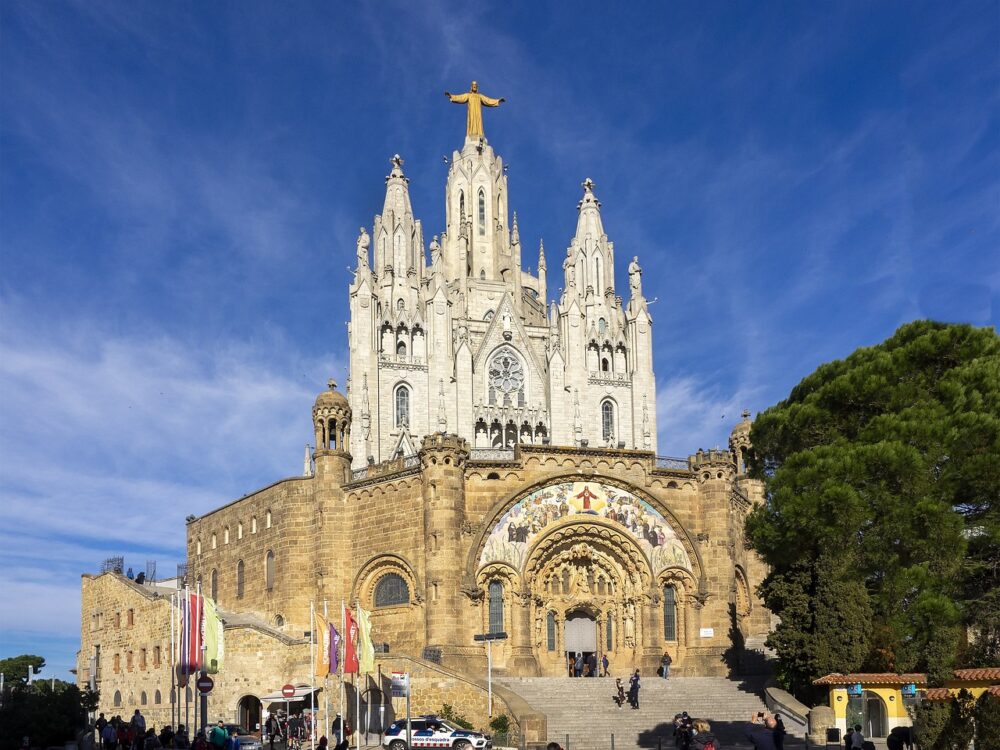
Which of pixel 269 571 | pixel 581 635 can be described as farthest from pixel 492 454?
pixel 269 571

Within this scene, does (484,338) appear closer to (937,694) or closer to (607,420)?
(607,420)

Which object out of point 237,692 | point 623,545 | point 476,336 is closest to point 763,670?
point 623,545

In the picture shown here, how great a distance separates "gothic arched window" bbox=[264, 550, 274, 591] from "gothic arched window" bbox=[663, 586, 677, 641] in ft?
48.9

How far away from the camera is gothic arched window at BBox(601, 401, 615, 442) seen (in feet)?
269

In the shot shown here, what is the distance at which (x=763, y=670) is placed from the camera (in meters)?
43.1

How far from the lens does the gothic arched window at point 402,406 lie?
76875mm

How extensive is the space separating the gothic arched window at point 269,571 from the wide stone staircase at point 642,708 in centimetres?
1112

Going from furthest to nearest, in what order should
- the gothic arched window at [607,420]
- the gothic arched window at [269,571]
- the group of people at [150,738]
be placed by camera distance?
1. the gothic arched window at [607,420]
2. the gothic arched window at [269,571]
3. the group of people at [150,738]

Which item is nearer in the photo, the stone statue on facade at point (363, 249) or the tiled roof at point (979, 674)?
the tiled roof at point (979, 674)

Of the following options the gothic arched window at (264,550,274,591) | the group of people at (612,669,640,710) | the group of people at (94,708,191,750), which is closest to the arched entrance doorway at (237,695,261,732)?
the gothic arched window at (264,550,274,591)

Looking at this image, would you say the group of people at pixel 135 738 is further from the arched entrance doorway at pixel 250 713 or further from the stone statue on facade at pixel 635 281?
the stone statue on facade at pixel 635 281

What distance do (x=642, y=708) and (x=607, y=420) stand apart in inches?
1845

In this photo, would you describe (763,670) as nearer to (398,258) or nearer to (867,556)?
(867,556)

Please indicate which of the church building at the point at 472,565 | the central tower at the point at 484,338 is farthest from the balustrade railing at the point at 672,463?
the central tower at the point at 484,338
